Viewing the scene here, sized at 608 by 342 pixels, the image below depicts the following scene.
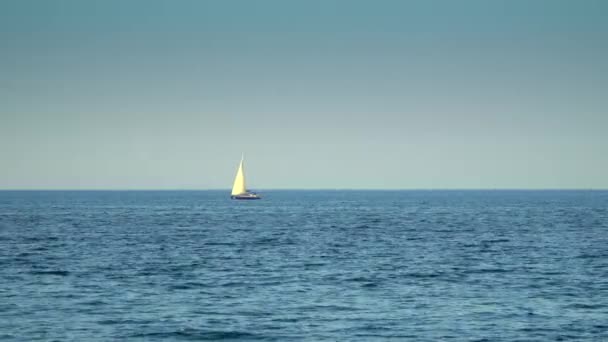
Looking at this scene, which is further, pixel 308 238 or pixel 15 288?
pixel 308 238

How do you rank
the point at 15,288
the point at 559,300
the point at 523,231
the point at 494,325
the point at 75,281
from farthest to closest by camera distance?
the point at 523,231, the point at 75,281, the point at 15,288, the point at 559,300, the point at 494,325

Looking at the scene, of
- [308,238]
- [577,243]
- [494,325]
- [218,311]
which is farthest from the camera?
[308,238]

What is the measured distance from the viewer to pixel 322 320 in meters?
36.9

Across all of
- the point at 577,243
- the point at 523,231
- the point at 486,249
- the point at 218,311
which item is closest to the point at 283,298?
the point at 218,311

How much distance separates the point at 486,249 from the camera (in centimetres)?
7181

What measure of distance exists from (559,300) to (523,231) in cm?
5710

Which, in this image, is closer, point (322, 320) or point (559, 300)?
point (322, 320)

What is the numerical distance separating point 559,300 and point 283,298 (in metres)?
14.1

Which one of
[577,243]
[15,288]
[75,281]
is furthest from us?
[577,243]

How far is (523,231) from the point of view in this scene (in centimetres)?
9781

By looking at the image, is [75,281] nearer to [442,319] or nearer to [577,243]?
[442,319]

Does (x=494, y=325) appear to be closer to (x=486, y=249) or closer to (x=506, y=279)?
(x=506, y=279)

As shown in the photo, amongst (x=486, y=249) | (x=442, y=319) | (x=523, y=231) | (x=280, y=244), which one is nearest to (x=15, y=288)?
(x=442, y=319)

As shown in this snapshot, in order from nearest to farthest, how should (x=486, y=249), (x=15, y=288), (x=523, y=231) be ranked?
(x=15, y=288), (x=486, y=249), (x=523, y=231)
